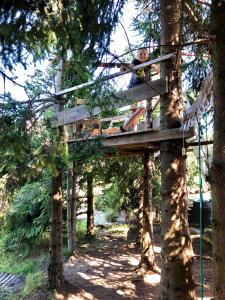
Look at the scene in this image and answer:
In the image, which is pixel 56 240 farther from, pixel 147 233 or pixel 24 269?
pixel 24 269

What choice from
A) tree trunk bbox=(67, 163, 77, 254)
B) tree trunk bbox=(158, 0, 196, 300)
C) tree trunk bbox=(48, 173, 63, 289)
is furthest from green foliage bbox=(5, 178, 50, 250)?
tree trunk bbox=(158, 0, 196, 300)

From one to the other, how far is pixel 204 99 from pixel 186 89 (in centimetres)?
237

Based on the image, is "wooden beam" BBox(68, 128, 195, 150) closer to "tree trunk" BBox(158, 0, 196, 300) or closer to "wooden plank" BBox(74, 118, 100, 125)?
"tree trunk" BBox(158, 0, 196, 300)

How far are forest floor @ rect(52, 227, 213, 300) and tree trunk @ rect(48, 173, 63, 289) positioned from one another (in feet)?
0.91

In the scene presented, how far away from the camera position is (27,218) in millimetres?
12609

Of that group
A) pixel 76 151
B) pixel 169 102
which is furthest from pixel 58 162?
pixel 169 102

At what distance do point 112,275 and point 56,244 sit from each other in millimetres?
1925

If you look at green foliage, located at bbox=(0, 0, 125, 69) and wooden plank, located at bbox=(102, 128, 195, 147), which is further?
wooden plank, located at bbox=(102, 128, 195, 147)

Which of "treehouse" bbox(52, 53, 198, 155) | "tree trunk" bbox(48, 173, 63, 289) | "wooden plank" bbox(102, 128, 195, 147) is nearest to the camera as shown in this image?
"wooden plank" bbox(102, 128, 195, 147)

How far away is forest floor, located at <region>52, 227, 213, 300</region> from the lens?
23.4 ft

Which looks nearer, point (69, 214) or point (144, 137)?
point (144, 137)

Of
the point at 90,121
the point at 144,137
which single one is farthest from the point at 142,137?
the point at 90,121

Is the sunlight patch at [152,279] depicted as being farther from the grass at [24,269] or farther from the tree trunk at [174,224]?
the tree trunk at [174,224]

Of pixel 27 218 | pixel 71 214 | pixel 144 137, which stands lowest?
pixel 27 218
